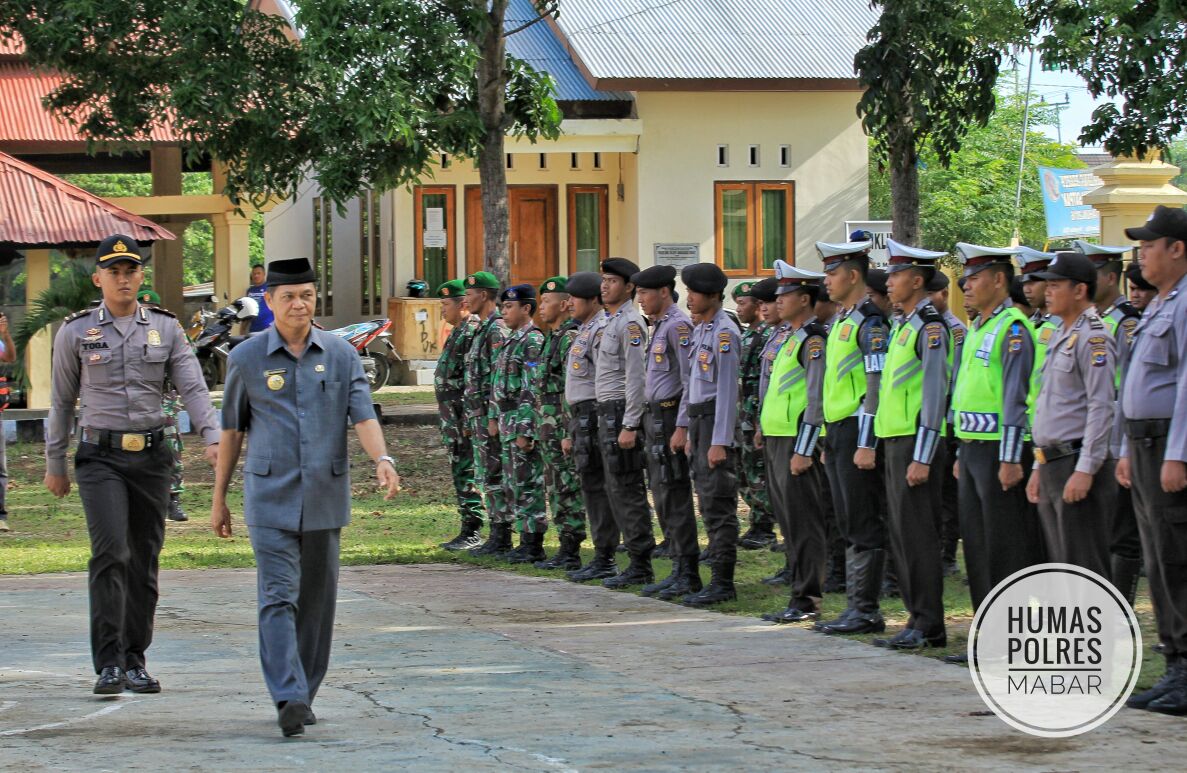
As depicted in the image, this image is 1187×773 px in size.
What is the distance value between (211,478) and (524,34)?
13299 mm

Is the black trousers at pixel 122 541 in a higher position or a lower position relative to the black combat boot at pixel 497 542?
higher

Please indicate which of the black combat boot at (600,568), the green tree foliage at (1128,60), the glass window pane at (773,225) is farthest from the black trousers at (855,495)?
the glass window pane at (773,225)

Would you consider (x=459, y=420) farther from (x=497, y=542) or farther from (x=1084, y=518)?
(x=1084, y=518)

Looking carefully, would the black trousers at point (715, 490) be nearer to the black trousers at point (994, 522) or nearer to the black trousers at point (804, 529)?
the black trousers at point (804, 529)

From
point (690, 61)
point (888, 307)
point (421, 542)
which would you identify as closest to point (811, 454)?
point (888, 307)

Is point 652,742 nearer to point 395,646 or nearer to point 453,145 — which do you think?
point 395,646

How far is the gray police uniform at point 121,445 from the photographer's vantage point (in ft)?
26.4

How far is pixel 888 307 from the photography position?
11648 mm

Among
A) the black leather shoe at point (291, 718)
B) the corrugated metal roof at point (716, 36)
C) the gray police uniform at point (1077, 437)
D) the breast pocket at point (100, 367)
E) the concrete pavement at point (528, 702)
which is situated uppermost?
the corrugated metal roof at point (716, 36)

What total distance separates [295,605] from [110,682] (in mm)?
1327

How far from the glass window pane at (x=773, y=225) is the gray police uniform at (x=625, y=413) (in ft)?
60.0

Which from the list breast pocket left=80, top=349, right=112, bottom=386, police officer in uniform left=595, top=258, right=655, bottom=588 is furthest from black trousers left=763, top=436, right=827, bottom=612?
breast pocket left=80, top=349, right=112, bottom=386

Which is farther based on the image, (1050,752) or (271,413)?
(271,413)

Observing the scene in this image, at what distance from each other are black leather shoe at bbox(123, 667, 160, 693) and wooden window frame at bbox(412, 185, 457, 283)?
22.0 metres
